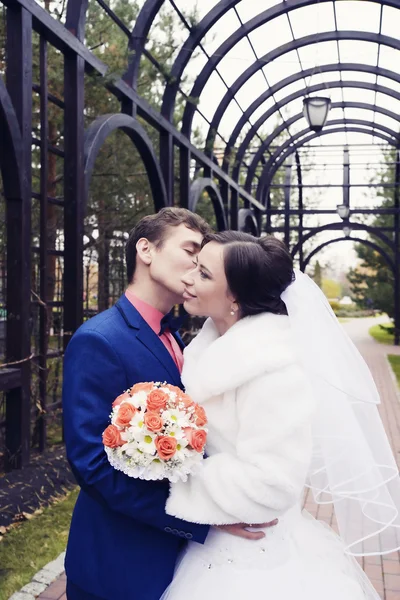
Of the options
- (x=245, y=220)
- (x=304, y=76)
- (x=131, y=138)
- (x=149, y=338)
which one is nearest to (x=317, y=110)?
(x=131, y=138)

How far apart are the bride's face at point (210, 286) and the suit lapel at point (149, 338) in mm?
155

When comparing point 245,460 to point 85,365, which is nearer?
point 245,460

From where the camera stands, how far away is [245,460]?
5.47ft

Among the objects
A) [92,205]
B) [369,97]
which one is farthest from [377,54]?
[92,205]

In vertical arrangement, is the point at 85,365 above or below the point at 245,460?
above

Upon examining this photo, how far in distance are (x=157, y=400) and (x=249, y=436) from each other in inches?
10.0

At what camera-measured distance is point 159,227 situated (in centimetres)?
215

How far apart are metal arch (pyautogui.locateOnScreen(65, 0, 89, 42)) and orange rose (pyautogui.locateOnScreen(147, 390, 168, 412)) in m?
4.59

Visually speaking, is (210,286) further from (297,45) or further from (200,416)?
(297,45)

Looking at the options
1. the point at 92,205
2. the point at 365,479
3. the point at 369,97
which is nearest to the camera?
the point at 365,479

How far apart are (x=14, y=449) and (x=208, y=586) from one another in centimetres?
339

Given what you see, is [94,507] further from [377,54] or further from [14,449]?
[377,54]

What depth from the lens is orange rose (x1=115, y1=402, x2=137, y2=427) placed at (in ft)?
5.22

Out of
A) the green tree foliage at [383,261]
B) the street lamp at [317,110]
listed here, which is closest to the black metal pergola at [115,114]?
the street lamp at [317,110]
